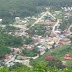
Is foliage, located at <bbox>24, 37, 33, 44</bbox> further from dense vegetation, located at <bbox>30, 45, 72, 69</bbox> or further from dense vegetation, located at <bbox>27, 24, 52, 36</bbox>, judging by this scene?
dense vegetation, located at <bbox>30, 45, 72, 69</bbox>

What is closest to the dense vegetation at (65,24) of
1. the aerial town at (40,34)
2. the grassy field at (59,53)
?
the aerial town at (40,34)

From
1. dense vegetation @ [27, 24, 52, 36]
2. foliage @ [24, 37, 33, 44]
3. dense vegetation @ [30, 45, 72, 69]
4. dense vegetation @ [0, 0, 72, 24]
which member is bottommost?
dense vegetation @ [30, 45, 72, 69]

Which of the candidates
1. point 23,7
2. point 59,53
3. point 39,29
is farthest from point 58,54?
point 23,7

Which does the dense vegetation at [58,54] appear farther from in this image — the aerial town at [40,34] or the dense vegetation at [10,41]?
the dense vegetation at [10,41]

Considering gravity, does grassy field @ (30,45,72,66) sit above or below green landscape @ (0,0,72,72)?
below

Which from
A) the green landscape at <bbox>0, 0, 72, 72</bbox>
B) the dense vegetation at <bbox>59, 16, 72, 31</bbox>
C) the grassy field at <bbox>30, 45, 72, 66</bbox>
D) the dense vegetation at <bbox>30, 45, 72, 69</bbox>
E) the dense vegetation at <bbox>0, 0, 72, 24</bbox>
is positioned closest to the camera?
the green landscape at <bbox>0, 0, 72, 72</bbox>

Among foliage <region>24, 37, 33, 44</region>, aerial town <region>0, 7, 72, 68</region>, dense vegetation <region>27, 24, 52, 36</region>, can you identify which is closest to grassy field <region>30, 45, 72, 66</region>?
aerial town <region>0, 7, 72, 68</region>

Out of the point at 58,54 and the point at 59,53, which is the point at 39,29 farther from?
the point at 58,54

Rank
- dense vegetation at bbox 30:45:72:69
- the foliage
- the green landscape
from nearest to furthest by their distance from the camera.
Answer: the green landscape < dense vegetation at bbox 30:45:72:69 < the foliage

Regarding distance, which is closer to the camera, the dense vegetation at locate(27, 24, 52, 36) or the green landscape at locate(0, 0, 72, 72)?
the green landscape at locate(0, 0, 72, 72)

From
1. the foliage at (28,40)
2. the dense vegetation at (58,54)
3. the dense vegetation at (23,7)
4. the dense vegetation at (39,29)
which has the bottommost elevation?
the dense vegetation at (58,54)
